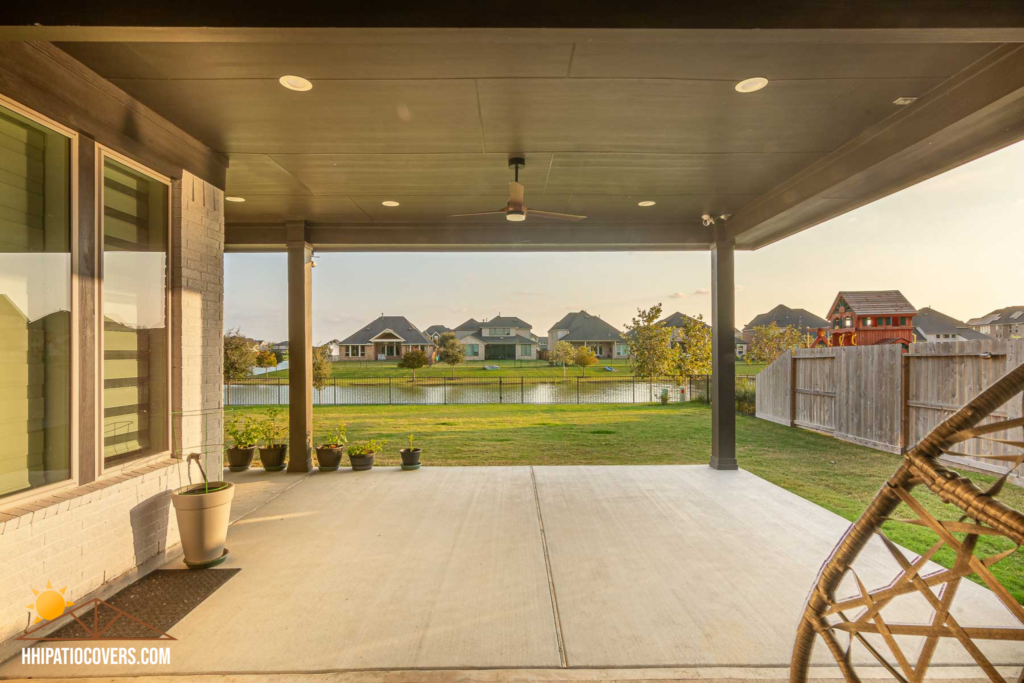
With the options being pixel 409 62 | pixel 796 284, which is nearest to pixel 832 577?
pixel 409 62

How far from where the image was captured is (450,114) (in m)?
3.26

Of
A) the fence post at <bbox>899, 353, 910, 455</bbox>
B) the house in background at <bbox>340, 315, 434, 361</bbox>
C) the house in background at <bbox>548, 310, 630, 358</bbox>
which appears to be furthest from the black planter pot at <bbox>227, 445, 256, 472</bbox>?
the house in background at <bbox>548, 310, 630, 358</bbox>

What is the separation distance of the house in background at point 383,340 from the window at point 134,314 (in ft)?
71.6

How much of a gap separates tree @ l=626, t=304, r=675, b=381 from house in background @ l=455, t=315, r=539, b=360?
38.3ft

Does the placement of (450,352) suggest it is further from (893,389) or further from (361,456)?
(893,389)

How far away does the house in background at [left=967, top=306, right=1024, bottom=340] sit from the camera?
5.86m

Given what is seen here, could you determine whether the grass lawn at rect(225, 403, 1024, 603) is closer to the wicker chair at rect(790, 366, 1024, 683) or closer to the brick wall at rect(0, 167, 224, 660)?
the wicker chair at rect(790, 366, 1024, 683)

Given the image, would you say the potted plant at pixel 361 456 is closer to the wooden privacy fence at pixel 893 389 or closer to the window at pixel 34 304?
the window at pixel 34 304

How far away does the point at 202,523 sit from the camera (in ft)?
10.5

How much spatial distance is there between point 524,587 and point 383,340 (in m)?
24.1

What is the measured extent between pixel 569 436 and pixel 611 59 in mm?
7351

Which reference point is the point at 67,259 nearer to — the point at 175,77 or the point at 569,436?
the point at 175,77

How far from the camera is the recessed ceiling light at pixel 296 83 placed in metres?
2.80

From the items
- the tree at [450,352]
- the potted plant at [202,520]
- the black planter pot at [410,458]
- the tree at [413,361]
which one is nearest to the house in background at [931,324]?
the tree at [450,352]
